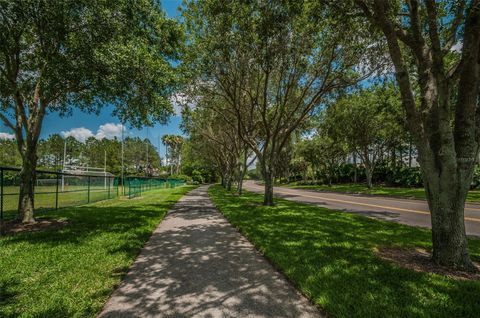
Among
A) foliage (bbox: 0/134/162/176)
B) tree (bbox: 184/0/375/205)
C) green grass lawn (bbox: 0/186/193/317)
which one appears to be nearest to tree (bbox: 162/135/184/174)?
foliage (bbox: 0/134/162/176)

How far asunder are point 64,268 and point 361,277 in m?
4.89

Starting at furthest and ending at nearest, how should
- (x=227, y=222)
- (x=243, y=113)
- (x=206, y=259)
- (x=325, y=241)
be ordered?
(x=243, y=113) < (x=227, y=222) < (x=325, y=241) < (x=206, y=259)

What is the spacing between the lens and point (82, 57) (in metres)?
6.93

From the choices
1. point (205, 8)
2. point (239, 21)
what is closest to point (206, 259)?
point (239, 21)

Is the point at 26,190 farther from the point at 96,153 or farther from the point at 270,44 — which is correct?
the point at 96,153

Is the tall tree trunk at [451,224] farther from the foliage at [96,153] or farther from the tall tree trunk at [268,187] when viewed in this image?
the foliage at [96,153]

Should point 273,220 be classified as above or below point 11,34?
below

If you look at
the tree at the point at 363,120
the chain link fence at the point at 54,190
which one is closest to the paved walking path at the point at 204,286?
the chain link fence at the point at 54,190

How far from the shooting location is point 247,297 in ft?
11.3

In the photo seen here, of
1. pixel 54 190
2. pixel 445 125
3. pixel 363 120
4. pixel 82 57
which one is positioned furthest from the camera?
pixel 363 120

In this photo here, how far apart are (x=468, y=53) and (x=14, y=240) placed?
33.5ft

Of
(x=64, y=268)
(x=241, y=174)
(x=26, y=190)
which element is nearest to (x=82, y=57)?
(x=26, y=190)

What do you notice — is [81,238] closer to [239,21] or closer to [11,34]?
[11,34]

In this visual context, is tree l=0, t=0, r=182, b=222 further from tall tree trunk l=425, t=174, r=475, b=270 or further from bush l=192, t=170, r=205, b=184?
bush l=192, t=170, r=205, b=184
